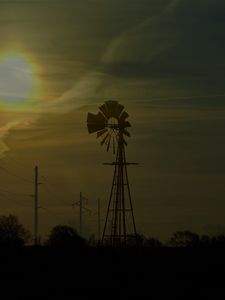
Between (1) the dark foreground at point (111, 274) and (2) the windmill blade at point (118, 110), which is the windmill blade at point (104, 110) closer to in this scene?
(2) the windmill blade at point (118, 110)

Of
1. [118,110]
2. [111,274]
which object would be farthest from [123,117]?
[111,274]

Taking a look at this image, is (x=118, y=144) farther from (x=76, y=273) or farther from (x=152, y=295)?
(x=152, y=295)

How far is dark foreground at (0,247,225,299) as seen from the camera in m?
27.9

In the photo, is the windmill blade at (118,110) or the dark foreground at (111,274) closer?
the dark foreground at (111,274)

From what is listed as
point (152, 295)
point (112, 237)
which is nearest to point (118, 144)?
point (112, 237)

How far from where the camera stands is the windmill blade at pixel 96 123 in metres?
56.9

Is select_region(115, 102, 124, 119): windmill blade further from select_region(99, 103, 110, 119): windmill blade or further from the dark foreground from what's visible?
the dark foreground

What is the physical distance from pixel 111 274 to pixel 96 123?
2455 cm

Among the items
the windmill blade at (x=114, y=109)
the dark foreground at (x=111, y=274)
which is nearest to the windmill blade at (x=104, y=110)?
the windmill blade at (x=114, y=109)

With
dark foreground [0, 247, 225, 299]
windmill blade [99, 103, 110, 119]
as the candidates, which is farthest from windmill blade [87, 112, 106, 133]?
dark foreground [0, 247, 225, 299]

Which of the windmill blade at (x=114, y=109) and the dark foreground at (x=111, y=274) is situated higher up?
the windmill blade at (x=114, y=109)

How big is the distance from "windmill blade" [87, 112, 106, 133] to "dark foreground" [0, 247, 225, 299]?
13.8m

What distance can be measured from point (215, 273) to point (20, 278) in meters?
7.70

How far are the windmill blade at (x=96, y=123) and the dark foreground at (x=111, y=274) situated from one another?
13.8 m
